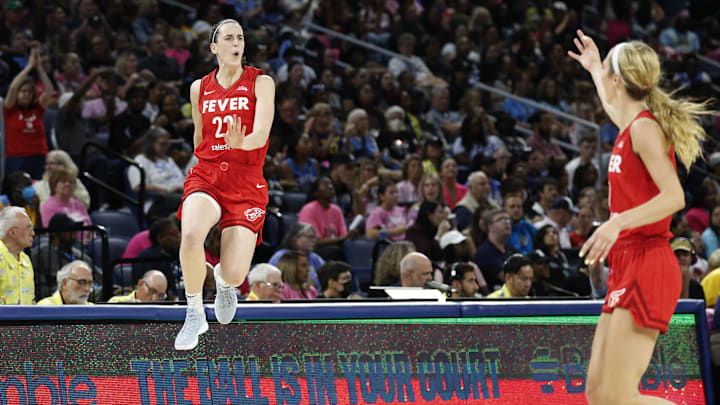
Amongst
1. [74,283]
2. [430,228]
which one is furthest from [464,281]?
[74,283]

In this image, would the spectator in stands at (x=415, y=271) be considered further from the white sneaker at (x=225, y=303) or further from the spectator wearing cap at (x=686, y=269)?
the white sneaker at (x=225, y=303)

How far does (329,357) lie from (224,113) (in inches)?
55.2

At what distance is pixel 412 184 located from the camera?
10.9m

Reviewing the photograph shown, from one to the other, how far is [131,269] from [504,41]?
912cm

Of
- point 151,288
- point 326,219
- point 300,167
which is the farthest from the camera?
point 300,167

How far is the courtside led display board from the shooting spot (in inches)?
201

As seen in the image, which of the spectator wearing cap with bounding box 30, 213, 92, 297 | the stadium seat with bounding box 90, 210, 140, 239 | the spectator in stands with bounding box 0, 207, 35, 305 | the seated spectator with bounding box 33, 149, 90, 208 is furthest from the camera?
the stadium seat with bounding box 90, 210, 140, 239

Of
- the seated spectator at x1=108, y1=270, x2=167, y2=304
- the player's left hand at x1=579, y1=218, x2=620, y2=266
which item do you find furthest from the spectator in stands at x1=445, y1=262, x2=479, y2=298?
the player's left hand at x1=579, y1=218, x2=620, y2=266

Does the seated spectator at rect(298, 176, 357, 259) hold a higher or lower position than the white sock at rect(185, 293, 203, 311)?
higher

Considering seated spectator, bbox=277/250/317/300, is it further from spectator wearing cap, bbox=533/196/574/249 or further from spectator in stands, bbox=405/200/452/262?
spectator wearing cap, bbox=533/196/574/249

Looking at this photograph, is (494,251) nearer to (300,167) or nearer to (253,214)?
(300,167)

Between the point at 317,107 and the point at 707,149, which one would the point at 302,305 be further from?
the point at 707,149

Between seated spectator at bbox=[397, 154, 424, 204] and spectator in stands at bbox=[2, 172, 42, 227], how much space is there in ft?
12.8

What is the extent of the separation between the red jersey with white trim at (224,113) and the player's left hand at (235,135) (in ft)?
0.90
